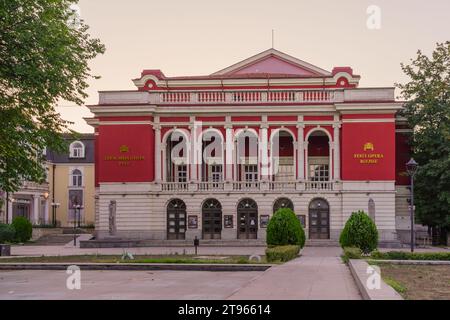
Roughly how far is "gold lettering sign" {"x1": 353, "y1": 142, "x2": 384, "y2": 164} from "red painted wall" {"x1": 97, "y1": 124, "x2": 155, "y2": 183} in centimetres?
1540

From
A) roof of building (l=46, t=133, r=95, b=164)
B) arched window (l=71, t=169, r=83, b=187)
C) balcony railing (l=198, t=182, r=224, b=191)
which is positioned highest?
roof of building (l=46, t=133, r=95, b=164)

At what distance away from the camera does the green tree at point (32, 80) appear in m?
26.5

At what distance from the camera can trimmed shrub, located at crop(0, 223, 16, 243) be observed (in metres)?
61.5

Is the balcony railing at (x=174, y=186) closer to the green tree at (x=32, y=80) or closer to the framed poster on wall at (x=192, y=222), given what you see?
the framed poster on wall at (x=192, y=222)

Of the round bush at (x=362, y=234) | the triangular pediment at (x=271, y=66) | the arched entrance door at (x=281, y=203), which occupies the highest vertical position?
the triangular pediment at (x=271, y=66)

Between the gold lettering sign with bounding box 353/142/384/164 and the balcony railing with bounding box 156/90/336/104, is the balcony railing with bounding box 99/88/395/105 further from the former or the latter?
the gold lettering sign with bounding box 353/142/384/164

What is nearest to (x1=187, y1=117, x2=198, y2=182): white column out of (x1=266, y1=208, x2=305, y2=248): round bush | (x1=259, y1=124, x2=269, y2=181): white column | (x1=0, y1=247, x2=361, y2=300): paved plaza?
(x1=259, y1=124, x2=269, y2=181): white column

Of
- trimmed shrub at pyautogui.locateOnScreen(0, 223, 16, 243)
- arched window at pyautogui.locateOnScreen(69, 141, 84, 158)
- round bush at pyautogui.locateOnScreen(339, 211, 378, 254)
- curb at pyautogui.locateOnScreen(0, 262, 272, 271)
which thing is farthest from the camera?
arched window at pyautogui.locateOnScreen(69, 141, 84, 158)

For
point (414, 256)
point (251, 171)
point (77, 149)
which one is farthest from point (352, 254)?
point (77, 149)

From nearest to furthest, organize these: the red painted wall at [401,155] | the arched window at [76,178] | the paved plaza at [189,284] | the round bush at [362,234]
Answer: the paved plaza at [189,284], the round bush at [362,234], the red painted wall at [401,155], the arched window at [76,178]

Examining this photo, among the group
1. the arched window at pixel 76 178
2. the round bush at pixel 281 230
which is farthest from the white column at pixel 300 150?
the arched window at pixel 76 178

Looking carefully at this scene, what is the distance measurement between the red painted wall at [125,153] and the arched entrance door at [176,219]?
2.67 meters

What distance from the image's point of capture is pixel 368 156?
180 feet
